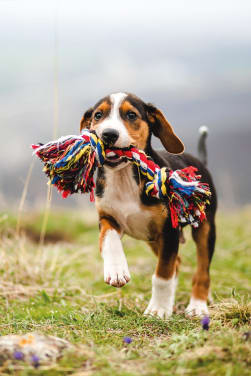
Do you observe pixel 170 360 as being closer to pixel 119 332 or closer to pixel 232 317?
pixel 119 332

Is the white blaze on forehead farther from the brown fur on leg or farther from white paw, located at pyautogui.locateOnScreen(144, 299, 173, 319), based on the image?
white paw, located at pyautogui.locateOnScreen(144, 299, 173, 319)

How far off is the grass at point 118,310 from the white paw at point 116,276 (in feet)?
0.85

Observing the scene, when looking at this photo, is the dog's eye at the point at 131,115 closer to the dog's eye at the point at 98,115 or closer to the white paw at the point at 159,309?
the dog's eye at the point at 98,115

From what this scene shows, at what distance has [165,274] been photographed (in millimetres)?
4328

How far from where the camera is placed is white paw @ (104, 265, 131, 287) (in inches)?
147

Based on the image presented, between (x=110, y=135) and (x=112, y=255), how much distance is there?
887 mm

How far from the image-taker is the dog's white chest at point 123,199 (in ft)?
14.0

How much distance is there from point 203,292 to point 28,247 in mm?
3925

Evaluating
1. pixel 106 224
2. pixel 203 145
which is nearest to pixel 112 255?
pixel 106 224

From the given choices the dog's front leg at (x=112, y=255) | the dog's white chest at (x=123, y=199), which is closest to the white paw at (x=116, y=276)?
the dog's front leg at (x=112, y=255)

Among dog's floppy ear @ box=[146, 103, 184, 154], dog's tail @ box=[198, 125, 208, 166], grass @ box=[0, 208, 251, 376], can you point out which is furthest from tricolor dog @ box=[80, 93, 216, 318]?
dog's tail @ box=[198, 125, 208, 166]

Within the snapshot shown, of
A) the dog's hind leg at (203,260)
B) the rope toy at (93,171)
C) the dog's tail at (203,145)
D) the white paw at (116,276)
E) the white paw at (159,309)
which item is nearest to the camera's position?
the white paw at (116,276)

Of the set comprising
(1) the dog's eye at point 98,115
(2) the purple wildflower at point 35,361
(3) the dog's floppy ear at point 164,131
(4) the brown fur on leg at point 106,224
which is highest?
(1) the dog's eye at point 98,115

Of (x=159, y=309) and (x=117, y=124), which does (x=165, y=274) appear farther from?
(x=117, y=124)
